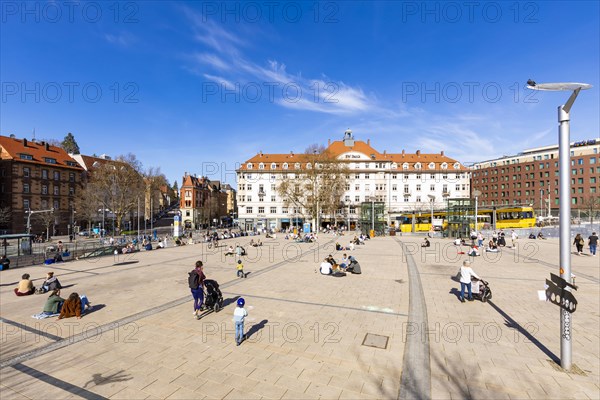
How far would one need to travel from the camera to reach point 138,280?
13.9 m

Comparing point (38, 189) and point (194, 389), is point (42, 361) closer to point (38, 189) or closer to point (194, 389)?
point (194, 389)

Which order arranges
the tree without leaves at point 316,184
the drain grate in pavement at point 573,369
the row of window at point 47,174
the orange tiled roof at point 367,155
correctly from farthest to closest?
the orange tiled roof at point 367,155 < the tree without leaves at point 316,184 < the row of window at point 47,174 < the drain grate in pavement at point 573,369

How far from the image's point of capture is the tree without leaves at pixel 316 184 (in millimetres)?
57344

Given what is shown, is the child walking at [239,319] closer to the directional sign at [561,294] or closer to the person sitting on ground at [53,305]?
the directional sign at [561,294]

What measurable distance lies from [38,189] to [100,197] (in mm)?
11626

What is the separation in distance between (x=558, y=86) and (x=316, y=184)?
53.1 meters

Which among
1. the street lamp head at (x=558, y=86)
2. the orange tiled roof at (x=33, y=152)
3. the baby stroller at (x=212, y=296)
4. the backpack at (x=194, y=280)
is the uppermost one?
the orange tiled roof at (x=33, y=152)

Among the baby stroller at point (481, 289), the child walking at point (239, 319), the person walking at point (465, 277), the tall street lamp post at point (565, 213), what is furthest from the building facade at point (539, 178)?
the child walking at point (239, 319)

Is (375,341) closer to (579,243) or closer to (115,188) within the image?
(579,243)

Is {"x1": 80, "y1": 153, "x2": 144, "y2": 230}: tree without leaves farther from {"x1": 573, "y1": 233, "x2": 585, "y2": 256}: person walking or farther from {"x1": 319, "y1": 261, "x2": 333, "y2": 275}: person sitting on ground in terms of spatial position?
{"x1": 573, "y1": 233, "x2": 585, "y2": 256}: person walking

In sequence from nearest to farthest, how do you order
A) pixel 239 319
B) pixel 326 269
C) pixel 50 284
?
pixel 239 319 → pixel 50 284 → pixel 326 269

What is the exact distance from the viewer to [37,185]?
5109 cm

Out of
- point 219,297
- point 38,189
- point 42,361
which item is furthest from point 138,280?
point 38,189

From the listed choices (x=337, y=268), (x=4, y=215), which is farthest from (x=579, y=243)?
(x=4, y=215)
